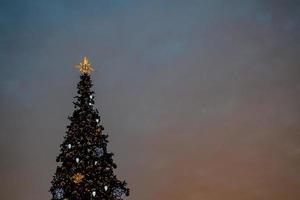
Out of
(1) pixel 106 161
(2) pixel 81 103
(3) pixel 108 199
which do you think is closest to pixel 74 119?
(2) pixel 81 103

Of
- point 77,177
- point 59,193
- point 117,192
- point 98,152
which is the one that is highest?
point 98,152

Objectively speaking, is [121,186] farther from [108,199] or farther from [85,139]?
[85,139]

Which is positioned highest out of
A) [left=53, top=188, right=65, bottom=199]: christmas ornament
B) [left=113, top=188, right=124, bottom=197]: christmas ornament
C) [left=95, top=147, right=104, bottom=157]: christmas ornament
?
[left=95, top=147, right=104, bottom=157]: christmas ornament

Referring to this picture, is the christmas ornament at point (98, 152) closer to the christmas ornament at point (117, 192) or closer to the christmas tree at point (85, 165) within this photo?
the christmas tree at point (85, 165)

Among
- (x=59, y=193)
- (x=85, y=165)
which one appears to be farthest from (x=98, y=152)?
(x=59, y=193)

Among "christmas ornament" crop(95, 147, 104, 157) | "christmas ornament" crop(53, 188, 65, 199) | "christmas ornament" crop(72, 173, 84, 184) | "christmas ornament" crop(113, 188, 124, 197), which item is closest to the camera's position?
"christmas ornament" crop(53, 188, 65, 199)

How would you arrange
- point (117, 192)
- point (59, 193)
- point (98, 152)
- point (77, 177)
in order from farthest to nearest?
1. point (98, 152)
2. point (117, 192)
3. point (77, 177)
4. point (59, 193)

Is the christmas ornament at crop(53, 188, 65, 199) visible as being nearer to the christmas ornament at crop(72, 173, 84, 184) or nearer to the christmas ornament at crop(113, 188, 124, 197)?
the christmas ornament at crop(72, 173, 84, 184)

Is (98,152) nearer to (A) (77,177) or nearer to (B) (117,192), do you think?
(A) (77,177)

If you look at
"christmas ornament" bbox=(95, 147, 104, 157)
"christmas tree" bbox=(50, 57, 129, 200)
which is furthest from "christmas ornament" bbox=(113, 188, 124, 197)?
"christmas ornament" bbox=(95, 147, 104, 157)

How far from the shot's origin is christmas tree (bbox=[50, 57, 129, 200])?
22703 millimetres

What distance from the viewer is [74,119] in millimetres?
24312

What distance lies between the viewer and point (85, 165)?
76.3 ft

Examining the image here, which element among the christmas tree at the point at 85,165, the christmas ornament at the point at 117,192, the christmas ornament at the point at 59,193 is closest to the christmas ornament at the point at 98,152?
the christmas tree at the point at 85,165
